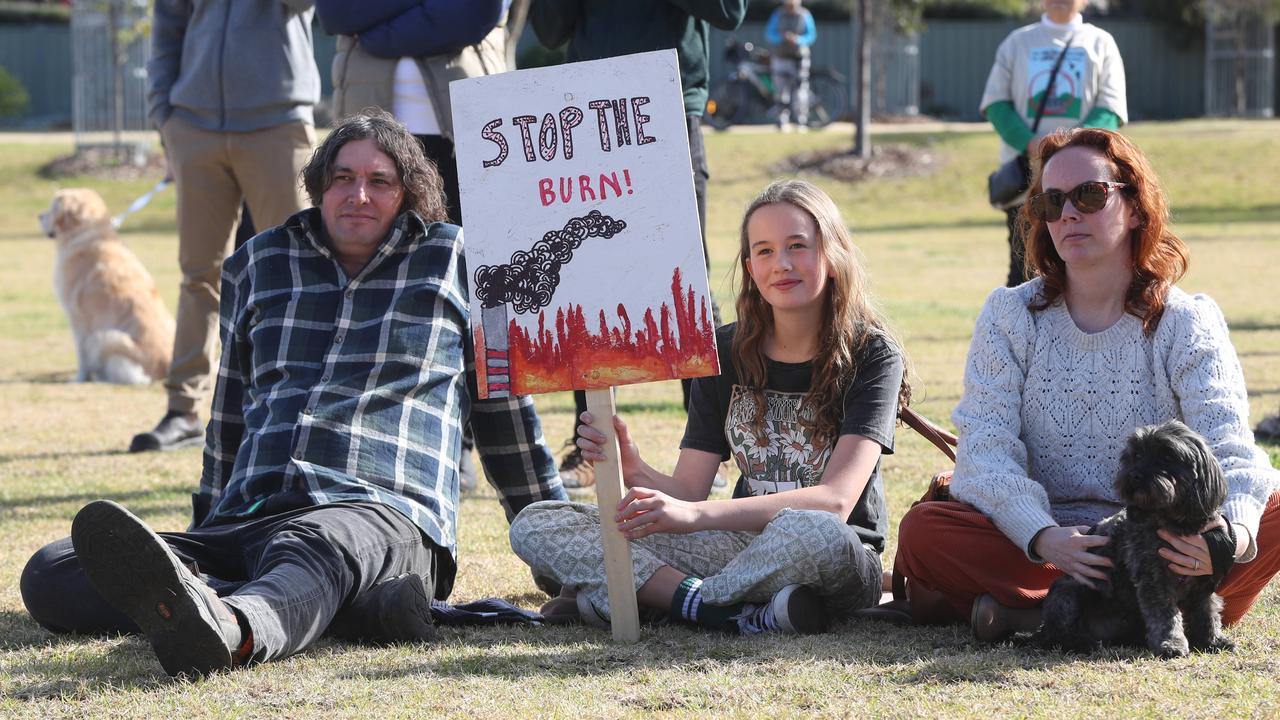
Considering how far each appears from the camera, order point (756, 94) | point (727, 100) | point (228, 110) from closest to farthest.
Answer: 1. point (228, 110)
2. point (727, 100)
3. point (756, 94)

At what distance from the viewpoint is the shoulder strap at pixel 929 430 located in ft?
13.6

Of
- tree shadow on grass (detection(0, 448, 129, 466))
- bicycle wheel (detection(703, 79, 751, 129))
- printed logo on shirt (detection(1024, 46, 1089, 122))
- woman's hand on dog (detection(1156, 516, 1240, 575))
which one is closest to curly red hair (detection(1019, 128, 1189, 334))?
woman's hand on dog (detection(1156, 516, 1240, 575))

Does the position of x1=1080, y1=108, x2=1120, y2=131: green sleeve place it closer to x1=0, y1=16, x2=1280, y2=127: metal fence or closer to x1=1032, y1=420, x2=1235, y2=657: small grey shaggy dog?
x1=1032, y1=420, x2=1235, y2=657: small grey shaggy dog

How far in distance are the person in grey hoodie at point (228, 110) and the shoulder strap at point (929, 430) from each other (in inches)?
136

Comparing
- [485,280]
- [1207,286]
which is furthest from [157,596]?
[1207,286]

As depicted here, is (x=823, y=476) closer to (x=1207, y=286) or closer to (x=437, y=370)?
(x=437, y=370)

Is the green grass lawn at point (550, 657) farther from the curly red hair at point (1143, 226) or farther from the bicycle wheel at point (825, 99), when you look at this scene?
the bicycle wheel at point (825, 99)

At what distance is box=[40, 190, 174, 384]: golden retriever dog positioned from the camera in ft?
31.4

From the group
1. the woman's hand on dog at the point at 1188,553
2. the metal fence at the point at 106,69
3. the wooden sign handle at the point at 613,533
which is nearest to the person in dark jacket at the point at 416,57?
the wooden sign handle at the point at 613,533

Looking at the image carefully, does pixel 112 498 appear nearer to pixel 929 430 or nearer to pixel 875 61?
pixel 929 430

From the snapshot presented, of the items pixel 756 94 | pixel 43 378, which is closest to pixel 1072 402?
pixel 43 378

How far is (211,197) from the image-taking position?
686 centimetres

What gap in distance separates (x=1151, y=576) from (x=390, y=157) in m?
2.34

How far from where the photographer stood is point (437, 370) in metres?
4.25
